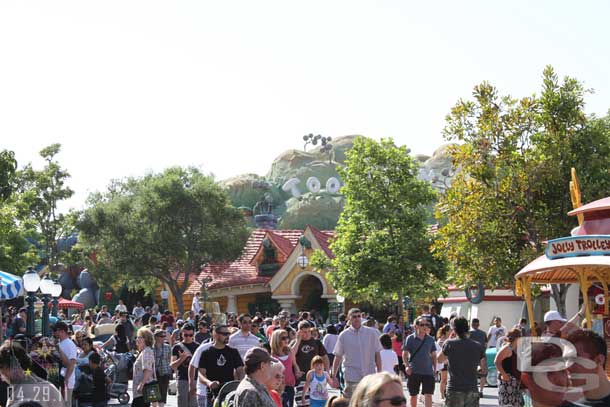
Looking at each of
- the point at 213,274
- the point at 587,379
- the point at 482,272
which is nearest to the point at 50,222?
the point at 213,274

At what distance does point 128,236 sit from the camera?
57844mm

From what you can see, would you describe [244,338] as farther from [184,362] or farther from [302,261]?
[302,261]

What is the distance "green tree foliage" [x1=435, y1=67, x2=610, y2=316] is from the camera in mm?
27406

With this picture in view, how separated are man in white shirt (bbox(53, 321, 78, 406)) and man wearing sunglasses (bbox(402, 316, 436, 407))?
5.38m

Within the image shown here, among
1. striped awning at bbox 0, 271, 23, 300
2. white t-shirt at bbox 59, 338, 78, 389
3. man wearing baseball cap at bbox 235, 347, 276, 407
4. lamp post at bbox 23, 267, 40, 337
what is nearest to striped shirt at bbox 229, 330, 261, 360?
white t-shirt at bbox 59, 338, 78, 389

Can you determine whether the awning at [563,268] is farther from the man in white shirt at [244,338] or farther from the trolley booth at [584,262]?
the man in white shirt at [244,338]

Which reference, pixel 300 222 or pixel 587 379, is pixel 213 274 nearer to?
pixel 300 222

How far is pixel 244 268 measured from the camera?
2328 inches

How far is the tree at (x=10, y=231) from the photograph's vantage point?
34.3 m

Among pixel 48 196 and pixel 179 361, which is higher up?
pixel 48 196

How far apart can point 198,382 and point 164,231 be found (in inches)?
1800

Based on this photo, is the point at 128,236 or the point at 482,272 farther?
the point at 128,236

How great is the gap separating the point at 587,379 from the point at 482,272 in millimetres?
22767

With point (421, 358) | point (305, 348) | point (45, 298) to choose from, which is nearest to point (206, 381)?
point (305, 348)
